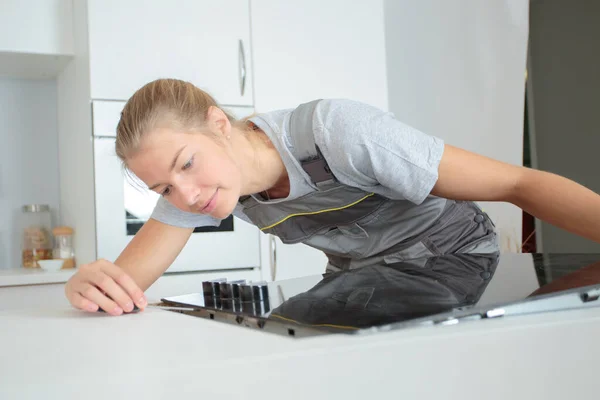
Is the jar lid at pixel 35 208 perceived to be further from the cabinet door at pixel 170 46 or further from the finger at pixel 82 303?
the finger at pixel 82 303

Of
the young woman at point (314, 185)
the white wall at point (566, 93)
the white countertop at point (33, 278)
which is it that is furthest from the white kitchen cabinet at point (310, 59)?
the young woman at point (314, 185)

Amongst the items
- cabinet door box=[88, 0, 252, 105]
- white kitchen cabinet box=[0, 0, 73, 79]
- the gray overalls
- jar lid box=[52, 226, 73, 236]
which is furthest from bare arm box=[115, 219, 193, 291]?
white kitchen cabinet box=[0, 0, 73, 79]

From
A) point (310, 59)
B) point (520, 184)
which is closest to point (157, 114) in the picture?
point (520, 184)

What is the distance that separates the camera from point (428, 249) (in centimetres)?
124

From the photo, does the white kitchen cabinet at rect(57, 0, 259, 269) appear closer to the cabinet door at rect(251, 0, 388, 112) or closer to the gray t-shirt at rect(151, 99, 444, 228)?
the cabinet door at rect(251, 0, 388, 112)

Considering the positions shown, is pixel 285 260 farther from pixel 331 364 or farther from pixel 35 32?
pixel 331 364

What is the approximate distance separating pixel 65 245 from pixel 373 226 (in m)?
1.63

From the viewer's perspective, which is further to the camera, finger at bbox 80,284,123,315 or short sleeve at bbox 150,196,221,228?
short sleeve at bbox 150,196,221,228

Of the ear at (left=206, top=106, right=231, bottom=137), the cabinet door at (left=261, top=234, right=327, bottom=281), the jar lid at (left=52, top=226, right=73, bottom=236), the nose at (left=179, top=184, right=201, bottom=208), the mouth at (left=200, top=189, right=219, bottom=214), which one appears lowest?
the cabinet door at (left=261, top=234, right=327, bottom=281)

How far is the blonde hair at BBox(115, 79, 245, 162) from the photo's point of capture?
3.60 feet

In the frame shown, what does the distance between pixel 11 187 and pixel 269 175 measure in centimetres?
192

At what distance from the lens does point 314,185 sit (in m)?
1.14

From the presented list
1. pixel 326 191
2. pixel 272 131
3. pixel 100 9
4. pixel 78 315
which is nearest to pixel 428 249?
pixel 326 191

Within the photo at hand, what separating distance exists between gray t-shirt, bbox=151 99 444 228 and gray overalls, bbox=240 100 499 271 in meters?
0.06
